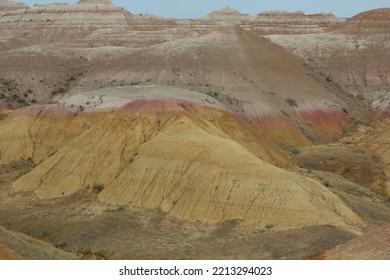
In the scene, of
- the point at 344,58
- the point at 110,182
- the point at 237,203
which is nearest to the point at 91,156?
the point at 110,182

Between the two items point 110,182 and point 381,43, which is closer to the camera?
point 110,182

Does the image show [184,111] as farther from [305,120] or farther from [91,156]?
[305,120]

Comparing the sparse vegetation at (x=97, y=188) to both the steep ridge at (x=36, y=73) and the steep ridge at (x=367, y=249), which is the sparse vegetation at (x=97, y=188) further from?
the steep ridge at (x=36, y=73)

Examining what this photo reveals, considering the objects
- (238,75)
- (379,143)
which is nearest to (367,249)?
(379,143)

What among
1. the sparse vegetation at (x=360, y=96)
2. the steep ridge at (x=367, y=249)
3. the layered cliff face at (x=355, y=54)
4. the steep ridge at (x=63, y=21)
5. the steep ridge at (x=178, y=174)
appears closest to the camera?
the steep ridge at (x=367, y=249)

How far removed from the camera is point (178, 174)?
47031 millimetres

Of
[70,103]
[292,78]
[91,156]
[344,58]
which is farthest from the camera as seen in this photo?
[344,58]

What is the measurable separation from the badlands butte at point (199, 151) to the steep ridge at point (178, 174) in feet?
0.37

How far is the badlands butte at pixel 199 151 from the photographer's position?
1560 inches

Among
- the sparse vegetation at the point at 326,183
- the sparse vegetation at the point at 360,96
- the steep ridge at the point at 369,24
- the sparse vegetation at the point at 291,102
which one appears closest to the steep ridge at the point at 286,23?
the steep ridge at the point at 369,24

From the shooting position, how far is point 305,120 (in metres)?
84.1

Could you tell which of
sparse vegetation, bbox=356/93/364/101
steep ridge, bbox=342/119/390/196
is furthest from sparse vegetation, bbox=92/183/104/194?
sparse vegetation, bbox=356/93/364/101

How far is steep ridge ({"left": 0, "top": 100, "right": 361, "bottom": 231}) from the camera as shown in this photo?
41.9 m

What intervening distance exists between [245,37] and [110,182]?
52643 millimetres
